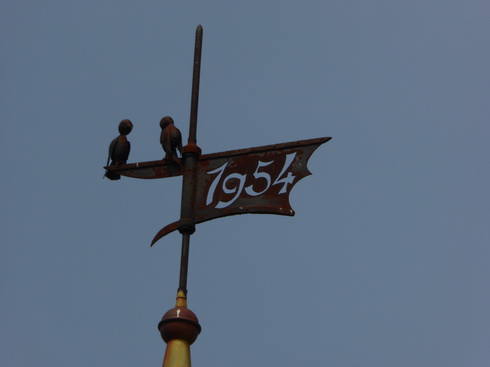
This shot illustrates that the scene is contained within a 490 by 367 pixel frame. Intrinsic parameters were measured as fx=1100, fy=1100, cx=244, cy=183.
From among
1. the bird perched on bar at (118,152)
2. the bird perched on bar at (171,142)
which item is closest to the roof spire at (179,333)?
the bird perched on bar at (171,142)

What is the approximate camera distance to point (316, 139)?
320 inches

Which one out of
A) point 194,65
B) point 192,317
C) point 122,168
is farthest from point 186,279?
point 194,65

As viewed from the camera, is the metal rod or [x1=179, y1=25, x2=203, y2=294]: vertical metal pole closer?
[x1=179, y1=25, x2=203, y2=294]: vertical metal pole

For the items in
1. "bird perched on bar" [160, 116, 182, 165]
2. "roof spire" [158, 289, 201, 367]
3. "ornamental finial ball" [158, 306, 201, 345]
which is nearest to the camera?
"roof spire" [158, 289, 201, 367]

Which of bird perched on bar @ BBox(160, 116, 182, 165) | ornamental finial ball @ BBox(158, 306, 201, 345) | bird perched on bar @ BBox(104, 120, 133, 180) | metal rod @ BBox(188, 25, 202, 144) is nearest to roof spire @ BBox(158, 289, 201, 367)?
ornamental finial ball @ BBox(158, 306, 201, 345)

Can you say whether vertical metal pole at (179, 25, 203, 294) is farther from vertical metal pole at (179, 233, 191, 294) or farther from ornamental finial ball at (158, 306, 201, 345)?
ornamental finial ball at (158, 306, 201, 345)

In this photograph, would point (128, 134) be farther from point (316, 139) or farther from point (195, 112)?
point (316, 139)

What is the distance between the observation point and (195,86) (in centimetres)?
834

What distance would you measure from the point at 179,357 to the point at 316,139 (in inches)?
82.1

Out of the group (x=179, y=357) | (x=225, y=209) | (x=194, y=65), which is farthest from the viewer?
(x=194, y=65)

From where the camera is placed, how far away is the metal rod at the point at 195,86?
8.18 m

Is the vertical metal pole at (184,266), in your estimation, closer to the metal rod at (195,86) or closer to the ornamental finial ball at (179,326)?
the ornamental finial ball at (179,326)

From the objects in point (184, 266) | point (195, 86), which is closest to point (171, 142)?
point (195, 86)

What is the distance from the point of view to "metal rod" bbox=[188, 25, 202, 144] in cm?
818
